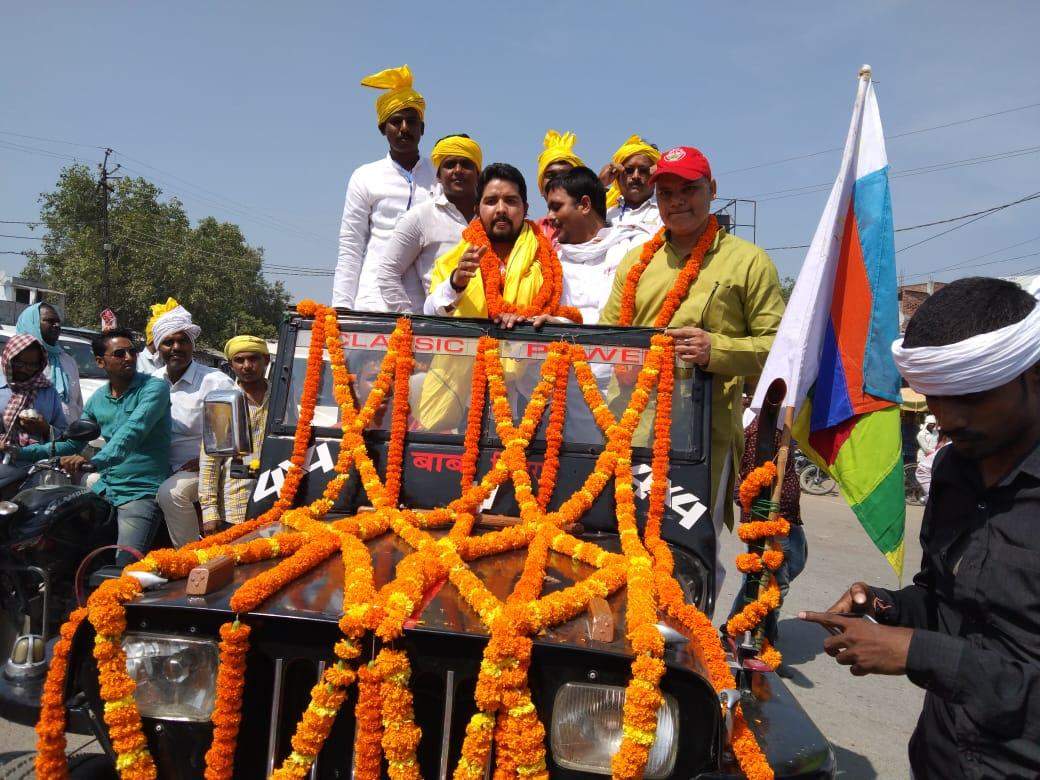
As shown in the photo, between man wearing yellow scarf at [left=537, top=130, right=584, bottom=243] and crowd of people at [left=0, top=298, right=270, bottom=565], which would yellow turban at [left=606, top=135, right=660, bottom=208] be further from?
crowd of people at [left=0, top=298, right=270, bottom=565]

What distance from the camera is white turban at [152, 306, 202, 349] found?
534 cm

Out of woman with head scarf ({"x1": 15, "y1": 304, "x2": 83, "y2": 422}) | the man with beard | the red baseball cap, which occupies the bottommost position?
woman with head scarf ({"x1": 15, "y1": 304, "x2": 83, "y2": 422})

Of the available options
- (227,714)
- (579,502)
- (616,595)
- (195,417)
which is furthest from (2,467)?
(616,595)

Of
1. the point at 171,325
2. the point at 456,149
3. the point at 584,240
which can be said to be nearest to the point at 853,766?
the point at 584,240

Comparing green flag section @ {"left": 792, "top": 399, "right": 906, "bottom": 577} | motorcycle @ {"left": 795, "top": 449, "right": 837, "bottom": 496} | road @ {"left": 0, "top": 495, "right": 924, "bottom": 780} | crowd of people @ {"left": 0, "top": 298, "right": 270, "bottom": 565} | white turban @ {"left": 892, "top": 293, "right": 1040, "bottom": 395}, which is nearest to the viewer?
white turban @ {"left": 892, "top": 293, "right": 1040, "bottom": 395}

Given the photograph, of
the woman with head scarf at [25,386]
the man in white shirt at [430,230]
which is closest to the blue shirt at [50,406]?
the woman with head scarf at [25,386]

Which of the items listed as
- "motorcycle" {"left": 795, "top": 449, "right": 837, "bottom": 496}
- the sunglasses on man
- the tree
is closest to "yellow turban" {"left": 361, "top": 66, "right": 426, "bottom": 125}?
the sunglasses on man

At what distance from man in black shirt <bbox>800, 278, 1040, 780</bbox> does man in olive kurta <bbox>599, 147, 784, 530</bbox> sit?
4.15 ft

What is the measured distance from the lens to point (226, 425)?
2877mm

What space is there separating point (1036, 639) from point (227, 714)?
1.83m

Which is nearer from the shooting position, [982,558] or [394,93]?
[982,558]

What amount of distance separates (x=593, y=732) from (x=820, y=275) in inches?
75.4

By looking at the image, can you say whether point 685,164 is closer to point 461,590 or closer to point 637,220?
point 637,220

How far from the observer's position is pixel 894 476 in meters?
2.59
